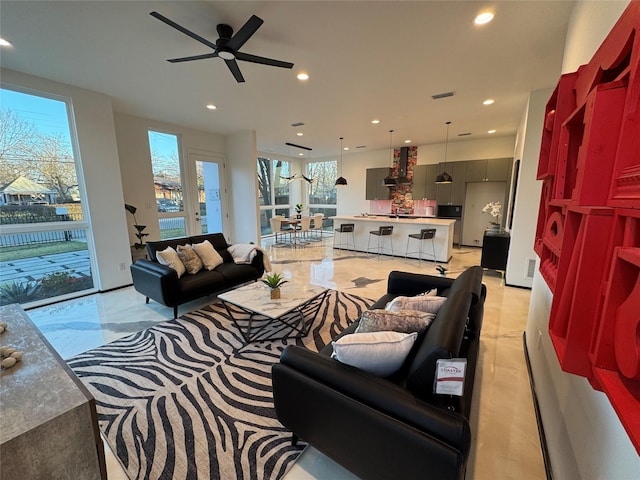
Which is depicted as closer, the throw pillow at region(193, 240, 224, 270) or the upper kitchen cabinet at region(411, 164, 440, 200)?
the throw pillow at region(193, 240, 224, 270)

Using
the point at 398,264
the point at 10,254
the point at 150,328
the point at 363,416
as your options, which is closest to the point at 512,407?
the point at 363,416

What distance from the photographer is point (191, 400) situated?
1.91m

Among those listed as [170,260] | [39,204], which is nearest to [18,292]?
[39,204]

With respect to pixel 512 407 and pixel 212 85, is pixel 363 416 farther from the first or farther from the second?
pixel 212 85

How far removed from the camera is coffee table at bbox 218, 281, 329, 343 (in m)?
2.50

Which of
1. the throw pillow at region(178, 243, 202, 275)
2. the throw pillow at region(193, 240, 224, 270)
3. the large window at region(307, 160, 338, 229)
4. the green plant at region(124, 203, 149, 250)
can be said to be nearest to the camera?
the throw pillow at region(178, 243, 202, 275)

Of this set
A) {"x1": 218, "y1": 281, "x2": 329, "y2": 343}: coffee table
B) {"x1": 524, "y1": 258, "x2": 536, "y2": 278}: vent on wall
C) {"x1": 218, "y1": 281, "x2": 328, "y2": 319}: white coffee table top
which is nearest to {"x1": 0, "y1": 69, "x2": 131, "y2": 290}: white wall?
{"x1": 218, "y1": 281, "x2": 329, "y2": 343}: coffee table

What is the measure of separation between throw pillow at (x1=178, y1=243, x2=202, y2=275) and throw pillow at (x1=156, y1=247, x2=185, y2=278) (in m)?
0.11

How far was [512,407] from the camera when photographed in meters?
1.87

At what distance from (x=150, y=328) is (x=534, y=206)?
536 cm

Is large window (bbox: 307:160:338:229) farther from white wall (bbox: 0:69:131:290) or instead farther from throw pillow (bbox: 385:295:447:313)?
throw pillow (bbox: 385:295:447:313)

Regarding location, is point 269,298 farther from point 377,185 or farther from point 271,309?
point 377,185

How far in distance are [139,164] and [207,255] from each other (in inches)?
110

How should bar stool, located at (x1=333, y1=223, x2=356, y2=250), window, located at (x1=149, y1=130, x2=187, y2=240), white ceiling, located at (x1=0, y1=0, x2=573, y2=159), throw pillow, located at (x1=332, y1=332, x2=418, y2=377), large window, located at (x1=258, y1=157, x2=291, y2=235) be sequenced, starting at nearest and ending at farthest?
throw pillow, located at (x1=332, y1=332, x2=418, y2=377)
white ceiling, located at (x1=0, y1=0, x2=573, y2=159)
window, located at (x1=149, y1=130, x2=187, y2=240)
bar stool, located at (x1=333, y1=223, x2=356, y2=250)
large window, located at (x1=258, y1=157, x2=291, y2=235)
